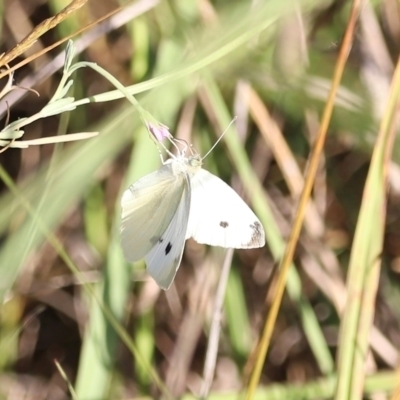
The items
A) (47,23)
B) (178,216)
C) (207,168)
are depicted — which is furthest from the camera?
(207,168)

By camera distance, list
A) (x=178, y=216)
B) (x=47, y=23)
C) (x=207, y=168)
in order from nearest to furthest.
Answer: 1. (x=47, y=23)
2. (x=178, y=216)
3. (x=207, y=168)

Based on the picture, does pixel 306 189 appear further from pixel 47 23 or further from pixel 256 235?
pixel 47 23

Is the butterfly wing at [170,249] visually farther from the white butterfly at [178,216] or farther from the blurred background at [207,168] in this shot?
the blurred background at [207,168]

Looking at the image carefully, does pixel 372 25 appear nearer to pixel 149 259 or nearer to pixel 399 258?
pixel 399 258

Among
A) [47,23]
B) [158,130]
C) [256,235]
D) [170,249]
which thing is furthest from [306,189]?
[47,23]

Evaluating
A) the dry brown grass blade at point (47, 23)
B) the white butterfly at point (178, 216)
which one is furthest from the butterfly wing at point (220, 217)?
the dry brown grass blade at point (47, 23)

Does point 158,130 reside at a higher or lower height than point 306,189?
higher

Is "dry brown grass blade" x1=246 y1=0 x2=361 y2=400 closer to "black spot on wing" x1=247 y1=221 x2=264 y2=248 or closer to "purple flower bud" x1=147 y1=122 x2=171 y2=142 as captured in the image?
"black spot on wing" x1=247 y1=221 x2=264 y2=248
